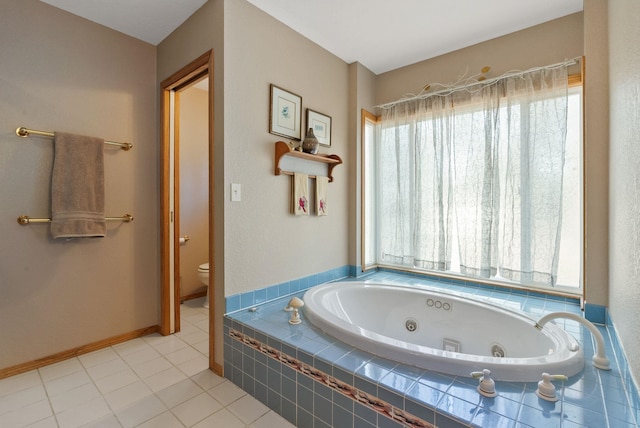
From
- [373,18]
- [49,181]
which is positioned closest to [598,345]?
[373,18]

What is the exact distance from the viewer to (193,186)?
342 centimetres

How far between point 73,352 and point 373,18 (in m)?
3.21

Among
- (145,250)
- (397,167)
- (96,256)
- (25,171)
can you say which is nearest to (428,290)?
(397,167)

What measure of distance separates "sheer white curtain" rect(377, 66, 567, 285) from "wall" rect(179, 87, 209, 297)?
211 cm

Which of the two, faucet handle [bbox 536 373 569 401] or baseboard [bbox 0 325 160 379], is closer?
faucet handle [bbox 536 373 569 401]

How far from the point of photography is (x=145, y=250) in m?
2.43

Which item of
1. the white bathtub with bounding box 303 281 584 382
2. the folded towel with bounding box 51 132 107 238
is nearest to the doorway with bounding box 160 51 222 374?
the folded towel with bounding box 51 132 107 238

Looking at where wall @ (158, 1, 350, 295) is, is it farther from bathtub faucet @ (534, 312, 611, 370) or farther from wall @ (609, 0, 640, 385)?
wall @ (609, 0, 640, 385)

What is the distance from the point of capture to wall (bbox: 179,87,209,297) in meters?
3.32

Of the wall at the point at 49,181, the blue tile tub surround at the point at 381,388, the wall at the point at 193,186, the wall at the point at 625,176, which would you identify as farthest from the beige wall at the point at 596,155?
the wall at the point at 193,186

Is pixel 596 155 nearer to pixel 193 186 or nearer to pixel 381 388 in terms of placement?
pixel 381 388

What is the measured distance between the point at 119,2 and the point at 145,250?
5.84 feet

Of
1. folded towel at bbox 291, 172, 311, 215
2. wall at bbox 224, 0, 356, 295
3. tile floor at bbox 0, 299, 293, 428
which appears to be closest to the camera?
tile floor at bbox 0, 299, 293, 428

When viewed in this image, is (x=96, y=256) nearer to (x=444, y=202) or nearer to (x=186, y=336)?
(x=186, y=336)
